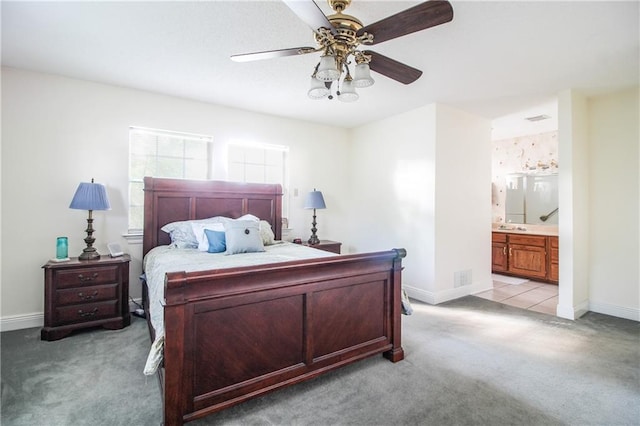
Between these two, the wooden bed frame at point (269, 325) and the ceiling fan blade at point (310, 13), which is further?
the wooden bed frame at point (269, 325)

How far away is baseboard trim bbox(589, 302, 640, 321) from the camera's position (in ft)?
10.7

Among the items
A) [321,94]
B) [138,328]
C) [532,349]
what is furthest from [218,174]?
[532,349]

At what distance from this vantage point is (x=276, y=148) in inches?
174

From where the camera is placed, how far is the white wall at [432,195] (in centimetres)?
379

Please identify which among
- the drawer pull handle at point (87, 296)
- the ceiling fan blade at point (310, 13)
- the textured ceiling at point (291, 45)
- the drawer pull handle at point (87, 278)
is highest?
the textured ceiling at point (291, 45)

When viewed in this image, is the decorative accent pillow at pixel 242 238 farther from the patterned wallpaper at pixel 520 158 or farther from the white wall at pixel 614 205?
the patterned wallpaper at pixel 520 158

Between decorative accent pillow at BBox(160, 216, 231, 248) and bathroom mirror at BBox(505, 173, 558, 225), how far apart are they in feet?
17.6

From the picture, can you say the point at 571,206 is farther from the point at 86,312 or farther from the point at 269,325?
the point at 86,312

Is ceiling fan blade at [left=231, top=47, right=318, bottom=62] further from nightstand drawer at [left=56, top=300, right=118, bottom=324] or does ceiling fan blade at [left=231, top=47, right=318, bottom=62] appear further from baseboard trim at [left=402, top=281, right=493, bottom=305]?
baseboard trim at [left=402, top=281, right=493, bottom=305]

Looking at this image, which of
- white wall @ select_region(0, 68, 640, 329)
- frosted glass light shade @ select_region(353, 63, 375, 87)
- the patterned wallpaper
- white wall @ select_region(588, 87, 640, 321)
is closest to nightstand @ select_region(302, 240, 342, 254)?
white wall @ select_region(0, 68, 640, 329)

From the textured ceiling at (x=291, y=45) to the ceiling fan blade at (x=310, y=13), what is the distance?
453 mm

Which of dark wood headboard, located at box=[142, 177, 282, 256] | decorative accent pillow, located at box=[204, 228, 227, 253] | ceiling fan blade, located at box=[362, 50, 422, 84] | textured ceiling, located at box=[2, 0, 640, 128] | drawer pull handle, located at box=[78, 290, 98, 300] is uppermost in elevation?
textured ceiling, located at box=[2, 0, 640, 128]

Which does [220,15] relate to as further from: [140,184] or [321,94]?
[140,184]

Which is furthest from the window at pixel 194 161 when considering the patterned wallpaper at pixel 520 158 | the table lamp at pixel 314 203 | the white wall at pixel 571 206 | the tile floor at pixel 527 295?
the patterned wallpaper at pixel 520 158
